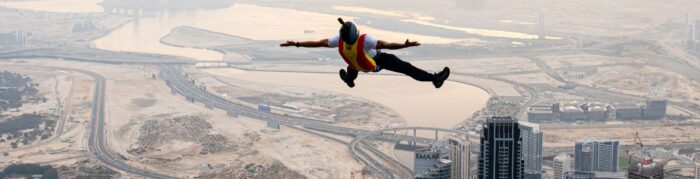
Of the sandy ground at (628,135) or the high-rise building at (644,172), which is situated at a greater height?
the high-rise building at (644,172)

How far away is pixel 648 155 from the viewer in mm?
27656

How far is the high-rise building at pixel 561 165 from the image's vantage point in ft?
83.2

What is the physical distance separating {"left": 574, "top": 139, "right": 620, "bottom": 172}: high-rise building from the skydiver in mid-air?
59.9 ft

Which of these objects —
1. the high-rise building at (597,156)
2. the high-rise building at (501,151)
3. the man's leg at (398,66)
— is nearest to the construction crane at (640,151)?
the high-rise building at (597,156)

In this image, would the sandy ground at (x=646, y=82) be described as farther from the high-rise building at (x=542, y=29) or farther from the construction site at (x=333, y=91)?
the high-rise building at (x=542, y=29)

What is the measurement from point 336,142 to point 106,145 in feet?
18.9

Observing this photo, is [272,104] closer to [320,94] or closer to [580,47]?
[320,94]

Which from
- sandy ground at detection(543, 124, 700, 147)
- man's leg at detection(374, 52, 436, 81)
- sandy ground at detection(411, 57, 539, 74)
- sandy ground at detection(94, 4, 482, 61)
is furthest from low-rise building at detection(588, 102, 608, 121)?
man's leg at detection(374, 52, 436, 81)

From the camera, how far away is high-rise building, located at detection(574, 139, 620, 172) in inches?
992

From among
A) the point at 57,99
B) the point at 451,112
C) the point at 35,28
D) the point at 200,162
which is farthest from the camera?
the point at 35,28

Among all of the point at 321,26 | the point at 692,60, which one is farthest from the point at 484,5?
the point at 692,60

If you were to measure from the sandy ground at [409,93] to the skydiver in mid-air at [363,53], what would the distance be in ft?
78.0

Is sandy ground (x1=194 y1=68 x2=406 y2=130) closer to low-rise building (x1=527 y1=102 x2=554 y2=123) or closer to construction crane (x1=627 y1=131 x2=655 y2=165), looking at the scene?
low-rise building (x1=527 y1=102 x2=554 y2=123)

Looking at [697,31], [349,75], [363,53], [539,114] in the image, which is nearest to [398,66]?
[349,75]
